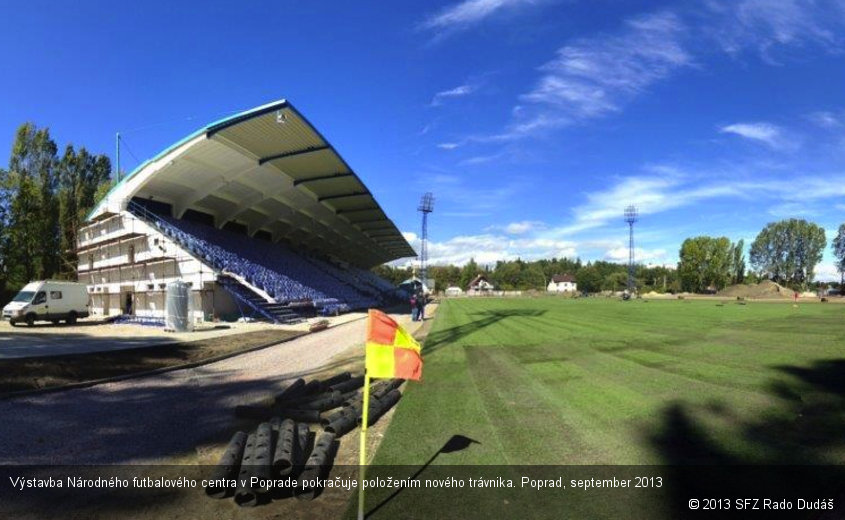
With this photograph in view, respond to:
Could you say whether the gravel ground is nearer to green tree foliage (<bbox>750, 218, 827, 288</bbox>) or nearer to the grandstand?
the grandstand

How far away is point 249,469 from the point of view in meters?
5.09

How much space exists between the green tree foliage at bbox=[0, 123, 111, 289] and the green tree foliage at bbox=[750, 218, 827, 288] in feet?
449

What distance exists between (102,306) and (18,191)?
1296 cm

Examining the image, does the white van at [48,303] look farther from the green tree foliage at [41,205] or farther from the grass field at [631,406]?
the grass field at [631,406]

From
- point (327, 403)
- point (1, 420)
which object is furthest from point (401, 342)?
point (1, 420)

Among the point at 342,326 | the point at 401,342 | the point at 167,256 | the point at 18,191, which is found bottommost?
the point at 342,326

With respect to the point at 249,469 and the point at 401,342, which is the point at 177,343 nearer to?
the point at 249,469

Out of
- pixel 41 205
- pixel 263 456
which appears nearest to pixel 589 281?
pixel 41 205

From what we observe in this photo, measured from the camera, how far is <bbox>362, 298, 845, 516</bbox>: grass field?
584 centimetres

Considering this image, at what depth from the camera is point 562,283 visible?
156250mm

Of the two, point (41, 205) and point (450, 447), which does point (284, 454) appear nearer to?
point (450, 447)

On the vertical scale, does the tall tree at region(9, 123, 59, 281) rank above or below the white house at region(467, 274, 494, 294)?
above

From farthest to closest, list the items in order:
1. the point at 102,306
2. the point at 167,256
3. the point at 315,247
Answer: the point at 315,247 < the point at 102,306 < the point at 167,256

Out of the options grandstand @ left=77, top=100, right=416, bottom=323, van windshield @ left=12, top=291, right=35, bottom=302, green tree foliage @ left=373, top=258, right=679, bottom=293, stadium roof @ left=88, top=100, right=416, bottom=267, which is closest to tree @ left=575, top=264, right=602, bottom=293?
green tree foliage @ left=373, top=258, right=679, bottom=293
